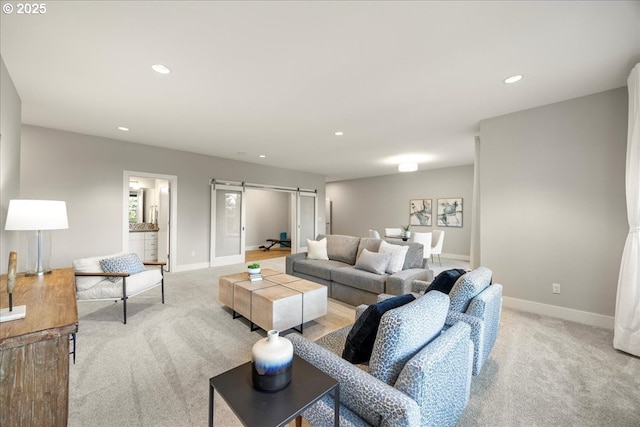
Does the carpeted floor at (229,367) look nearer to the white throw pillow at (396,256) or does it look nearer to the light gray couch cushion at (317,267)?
the light gray couch cushion at (317,267)

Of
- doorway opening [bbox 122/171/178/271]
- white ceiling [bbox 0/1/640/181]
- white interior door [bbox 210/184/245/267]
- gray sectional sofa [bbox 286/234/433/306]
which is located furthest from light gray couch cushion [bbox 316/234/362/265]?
doorway opening [bbox 122/171/178/271]

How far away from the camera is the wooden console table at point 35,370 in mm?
1153

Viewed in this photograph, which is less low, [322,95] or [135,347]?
[322,95]

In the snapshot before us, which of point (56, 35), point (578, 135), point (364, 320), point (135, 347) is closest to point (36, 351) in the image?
point (135, 347)

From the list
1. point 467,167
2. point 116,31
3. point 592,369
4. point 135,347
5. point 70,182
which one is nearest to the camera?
point 116,31

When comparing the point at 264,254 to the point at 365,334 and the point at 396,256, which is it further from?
the point at 365,334

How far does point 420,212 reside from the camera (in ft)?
26.3

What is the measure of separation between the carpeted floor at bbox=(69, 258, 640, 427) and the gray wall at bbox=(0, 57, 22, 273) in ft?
3.66

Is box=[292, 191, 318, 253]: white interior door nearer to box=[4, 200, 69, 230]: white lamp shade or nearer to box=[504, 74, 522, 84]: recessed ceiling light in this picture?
box=[4, 200, 69, 230]: white lamp shade

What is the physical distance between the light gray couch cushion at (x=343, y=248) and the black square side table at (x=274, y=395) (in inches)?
124

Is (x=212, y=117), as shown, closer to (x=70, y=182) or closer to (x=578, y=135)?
(x=70, y=182)

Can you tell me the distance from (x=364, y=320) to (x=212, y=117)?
3450mm

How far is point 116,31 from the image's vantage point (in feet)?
6.21

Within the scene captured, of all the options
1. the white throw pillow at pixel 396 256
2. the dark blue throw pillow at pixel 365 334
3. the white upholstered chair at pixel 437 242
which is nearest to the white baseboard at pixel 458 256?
the white upholstered chair at pixel 437 242
